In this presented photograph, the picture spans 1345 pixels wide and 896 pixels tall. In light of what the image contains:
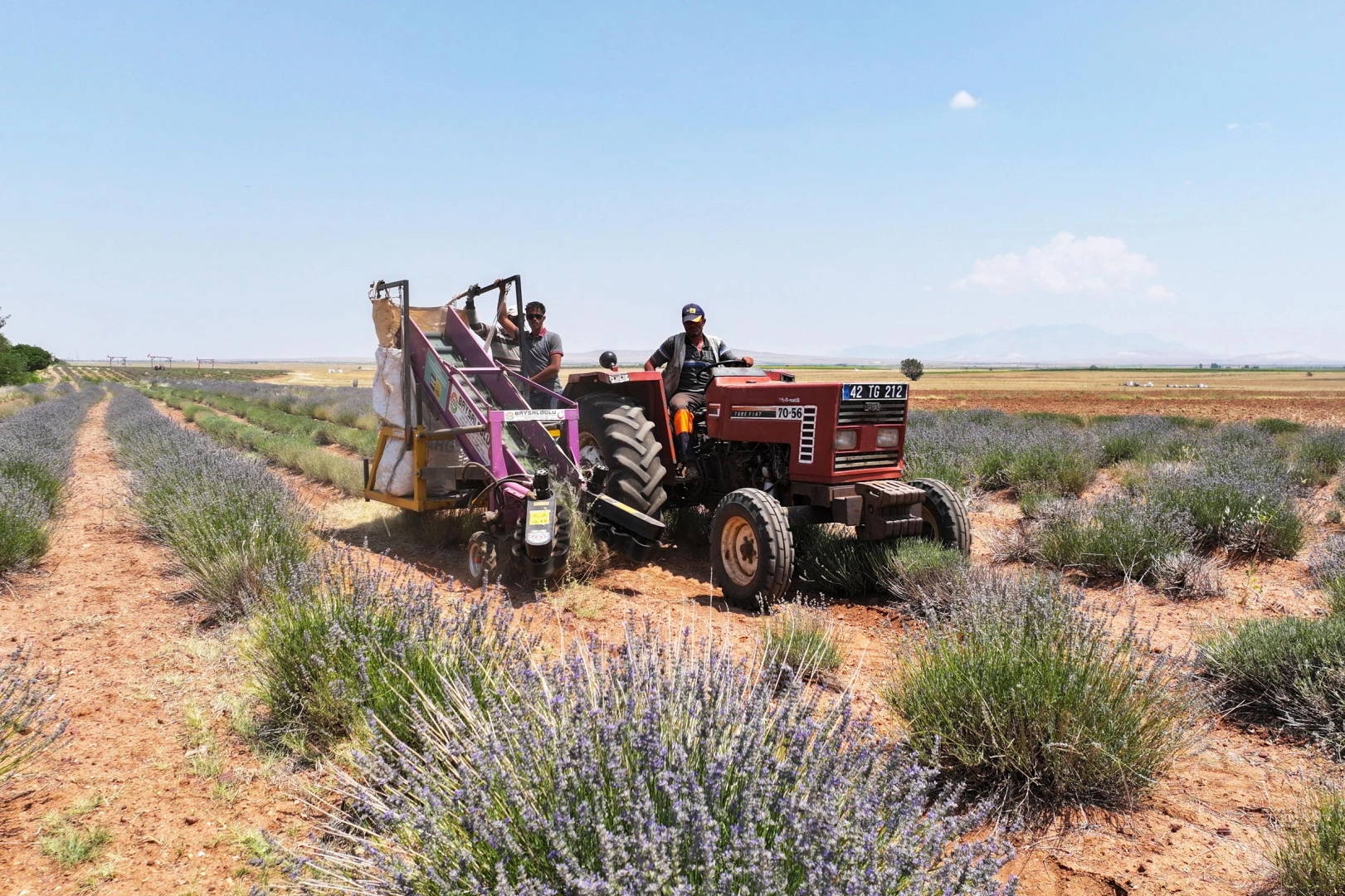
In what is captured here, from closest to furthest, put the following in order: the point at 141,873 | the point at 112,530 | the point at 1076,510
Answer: the point at 141,873
the point at 1076,510
the point at 112,530

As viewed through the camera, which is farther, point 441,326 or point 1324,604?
point 441,326

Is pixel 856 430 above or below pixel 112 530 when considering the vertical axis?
above

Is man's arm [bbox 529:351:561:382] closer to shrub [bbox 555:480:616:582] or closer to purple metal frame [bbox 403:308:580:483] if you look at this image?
purple metal frame [bbox 403:308:580:483]

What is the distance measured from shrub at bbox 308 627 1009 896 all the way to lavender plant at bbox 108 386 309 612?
8.55ft

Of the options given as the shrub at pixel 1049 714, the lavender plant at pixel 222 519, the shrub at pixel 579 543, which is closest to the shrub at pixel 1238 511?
the shrub at pixel 1049 714

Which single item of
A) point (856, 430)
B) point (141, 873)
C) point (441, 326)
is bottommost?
point (141, 873)

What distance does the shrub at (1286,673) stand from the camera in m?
3.72

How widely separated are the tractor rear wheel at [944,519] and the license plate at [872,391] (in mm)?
722

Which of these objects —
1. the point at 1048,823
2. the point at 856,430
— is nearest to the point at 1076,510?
the point at 856,430

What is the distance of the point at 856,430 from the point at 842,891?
163 inches

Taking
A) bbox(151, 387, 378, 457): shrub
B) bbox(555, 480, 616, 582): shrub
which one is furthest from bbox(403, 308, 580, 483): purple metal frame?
bbox(151, 387, 378, 457): shrub

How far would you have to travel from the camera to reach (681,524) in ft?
25.0

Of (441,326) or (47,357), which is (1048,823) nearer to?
(441,326)

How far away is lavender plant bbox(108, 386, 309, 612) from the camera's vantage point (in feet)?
17.0
